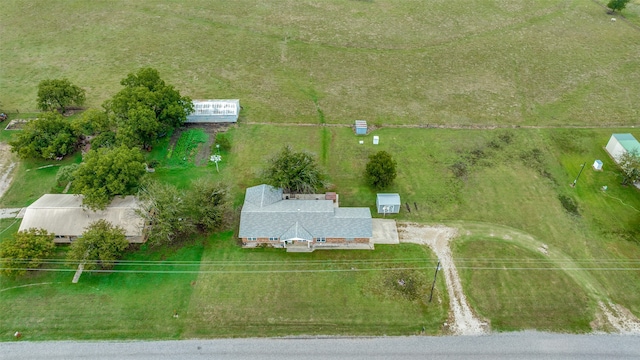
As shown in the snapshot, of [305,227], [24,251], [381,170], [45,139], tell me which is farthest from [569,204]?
[45,139]

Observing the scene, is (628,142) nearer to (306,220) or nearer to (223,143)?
(306,220)

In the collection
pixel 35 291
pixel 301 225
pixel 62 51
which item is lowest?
pixel 35 291

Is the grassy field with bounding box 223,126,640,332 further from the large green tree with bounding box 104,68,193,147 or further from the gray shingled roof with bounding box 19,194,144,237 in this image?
the gray shingled roof with bounding box 19,194,144,237

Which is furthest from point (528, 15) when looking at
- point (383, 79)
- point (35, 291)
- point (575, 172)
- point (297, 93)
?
point (35, 291)

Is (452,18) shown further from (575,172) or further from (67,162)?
(67,162)

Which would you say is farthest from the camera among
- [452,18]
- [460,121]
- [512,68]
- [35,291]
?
[452,18]

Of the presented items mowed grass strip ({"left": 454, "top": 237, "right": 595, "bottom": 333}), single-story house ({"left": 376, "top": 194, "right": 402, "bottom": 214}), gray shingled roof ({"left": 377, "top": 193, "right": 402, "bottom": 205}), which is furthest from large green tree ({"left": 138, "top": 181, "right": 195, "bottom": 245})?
mowed grass strip ({"left": 454, "top": 237, "right": 595, "bottom": 333})

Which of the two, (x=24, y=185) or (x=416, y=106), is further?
(x=416, y=106)
